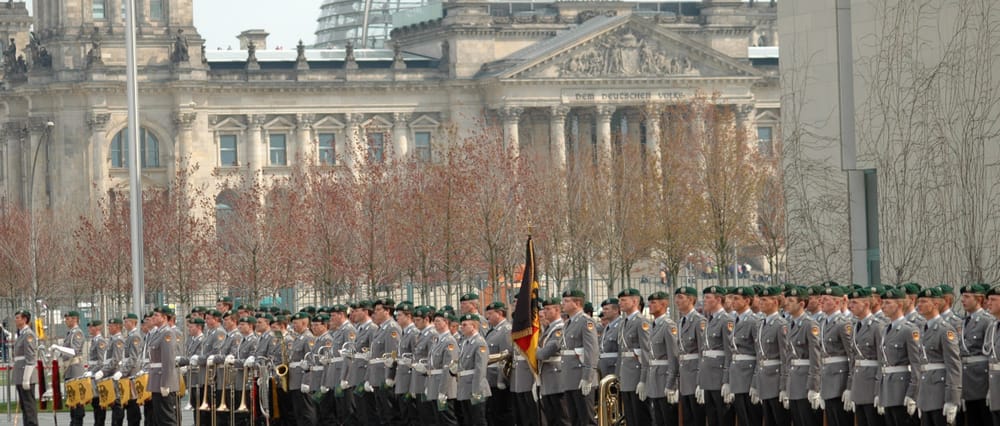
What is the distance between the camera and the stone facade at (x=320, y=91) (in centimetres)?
9794

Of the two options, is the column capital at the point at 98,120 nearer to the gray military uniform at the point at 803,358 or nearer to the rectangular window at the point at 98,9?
the rectangular window at the point at 98,9

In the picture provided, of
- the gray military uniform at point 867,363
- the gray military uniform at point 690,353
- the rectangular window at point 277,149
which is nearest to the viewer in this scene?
the gray military uniform at point 867,363

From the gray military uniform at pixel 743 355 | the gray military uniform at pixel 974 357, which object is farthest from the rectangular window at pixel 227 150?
the gray military uniform at pixel 974 357

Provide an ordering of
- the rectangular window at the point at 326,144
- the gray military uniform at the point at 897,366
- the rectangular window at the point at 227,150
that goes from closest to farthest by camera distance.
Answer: the gray military uniform at the point at 897,366
the rectangular window at the point at 227,150
the rectangular window at the point at 326,144

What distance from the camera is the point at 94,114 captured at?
322 ft

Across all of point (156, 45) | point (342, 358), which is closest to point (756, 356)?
point (342, 358)

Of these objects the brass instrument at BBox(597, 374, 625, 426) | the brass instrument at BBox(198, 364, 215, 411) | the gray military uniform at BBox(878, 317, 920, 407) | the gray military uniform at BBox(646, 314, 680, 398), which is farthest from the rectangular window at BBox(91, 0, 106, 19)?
the gray military uniform at BBox(878, 317, 920, 407)

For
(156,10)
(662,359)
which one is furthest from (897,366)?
(156,10)

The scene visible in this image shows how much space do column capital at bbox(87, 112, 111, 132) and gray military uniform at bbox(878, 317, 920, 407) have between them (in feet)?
263

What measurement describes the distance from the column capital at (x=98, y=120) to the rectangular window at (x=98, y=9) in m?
4.98

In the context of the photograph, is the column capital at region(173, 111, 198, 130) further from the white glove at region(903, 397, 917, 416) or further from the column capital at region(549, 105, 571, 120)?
the white glove at region(903, 397, 917, 416)

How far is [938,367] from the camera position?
70.0 feet

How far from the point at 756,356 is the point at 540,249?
139 feet

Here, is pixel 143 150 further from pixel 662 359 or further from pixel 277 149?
pixel 662 359
